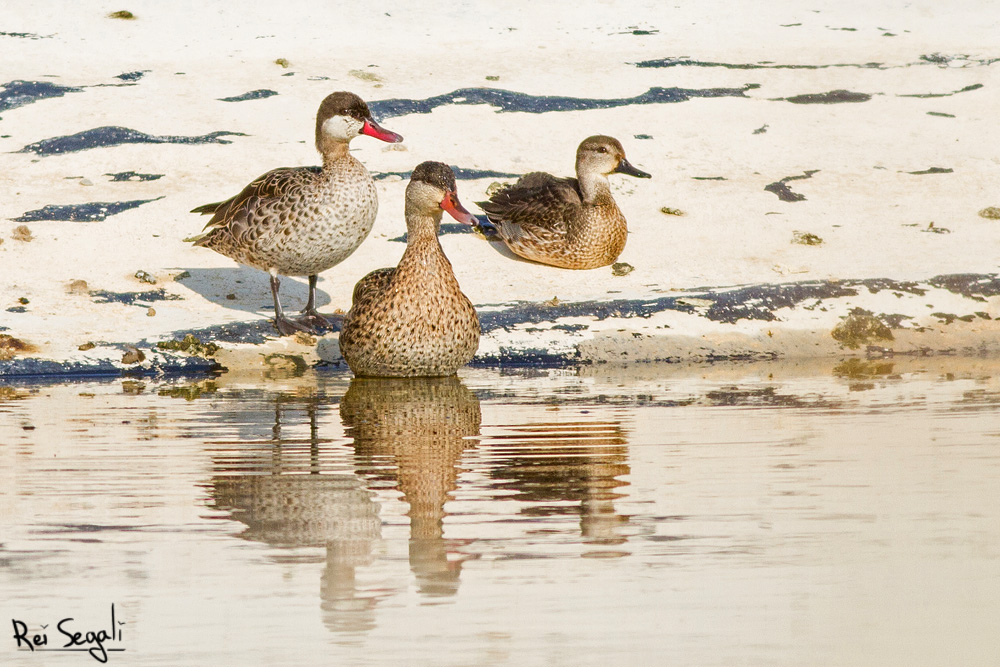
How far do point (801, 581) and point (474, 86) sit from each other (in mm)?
10913

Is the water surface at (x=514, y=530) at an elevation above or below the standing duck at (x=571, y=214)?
below

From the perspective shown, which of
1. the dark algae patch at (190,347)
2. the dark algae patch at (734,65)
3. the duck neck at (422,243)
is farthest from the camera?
the dark algae patch at (734,65)

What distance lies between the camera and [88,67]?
14.4 meters

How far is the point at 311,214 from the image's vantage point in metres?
9.16

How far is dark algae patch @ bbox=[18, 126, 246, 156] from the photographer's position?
1227 cm

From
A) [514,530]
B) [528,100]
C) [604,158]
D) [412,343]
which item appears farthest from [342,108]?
[514,530]

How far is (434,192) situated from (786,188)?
422 cm

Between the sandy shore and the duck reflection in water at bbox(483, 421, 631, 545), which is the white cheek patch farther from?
the duck reflection in water at bbox(483, 421, 631, 545)

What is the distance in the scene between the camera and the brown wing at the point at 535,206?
1099 centimetres

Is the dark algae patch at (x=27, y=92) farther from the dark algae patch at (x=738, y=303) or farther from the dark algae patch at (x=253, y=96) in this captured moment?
the dark algae patch at (x=738, y=303)

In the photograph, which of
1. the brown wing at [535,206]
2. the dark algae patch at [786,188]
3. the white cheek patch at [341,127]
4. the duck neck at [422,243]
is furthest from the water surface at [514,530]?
the dark algae patch at [786,188]

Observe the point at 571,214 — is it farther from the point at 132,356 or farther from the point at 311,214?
the point at 132,356

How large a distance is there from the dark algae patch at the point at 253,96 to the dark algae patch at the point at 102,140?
3.10 feet

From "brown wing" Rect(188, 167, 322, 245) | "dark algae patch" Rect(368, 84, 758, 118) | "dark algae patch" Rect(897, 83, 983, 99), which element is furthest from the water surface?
"dark algae patch" Rect(897, 83, 983, 99)
